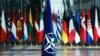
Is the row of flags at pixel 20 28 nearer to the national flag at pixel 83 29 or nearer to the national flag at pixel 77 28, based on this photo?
the national flag at pixel 77 28

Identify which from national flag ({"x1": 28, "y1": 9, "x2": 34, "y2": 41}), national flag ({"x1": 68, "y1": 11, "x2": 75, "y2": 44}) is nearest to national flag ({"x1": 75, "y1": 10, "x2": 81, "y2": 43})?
national flag ({"x1": 68, "y1": 11, "x2": 75, "y2": 44})

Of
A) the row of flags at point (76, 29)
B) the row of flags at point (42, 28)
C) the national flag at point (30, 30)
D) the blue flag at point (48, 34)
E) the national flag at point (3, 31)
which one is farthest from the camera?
the national flag at point (30, 30)

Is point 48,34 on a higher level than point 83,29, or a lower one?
higher

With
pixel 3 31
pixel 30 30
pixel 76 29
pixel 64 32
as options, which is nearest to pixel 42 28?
pixel 30 30

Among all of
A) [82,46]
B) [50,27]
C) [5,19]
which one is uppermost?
[50,27]

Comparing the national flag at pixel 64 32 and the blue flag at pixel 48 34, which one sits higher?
the blue flag at pixel 48 34

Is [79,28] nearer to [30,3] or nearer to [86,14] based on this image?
[86,14]

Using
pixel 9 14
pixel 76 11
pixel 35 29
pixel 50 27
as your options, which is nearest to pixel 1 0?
pixel 9 14

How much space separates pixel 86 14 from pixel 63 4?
6.25 feet

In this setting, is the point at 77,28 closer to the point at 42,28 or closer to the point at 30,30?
the point at 42,28

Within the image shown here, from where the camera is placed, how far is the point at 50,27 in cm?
884

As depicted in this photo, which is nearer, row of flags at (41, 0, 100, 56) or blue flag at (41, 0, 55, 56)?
blue flag at (41, 0, 55, 56)

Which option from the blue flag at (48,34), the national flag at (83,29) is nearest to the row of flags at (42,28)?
the national flag at (83,29)

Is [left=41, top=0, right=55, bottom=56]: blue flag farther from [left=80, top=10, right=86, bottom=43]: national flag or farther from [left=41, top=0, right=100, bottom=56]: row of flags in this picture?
[left=80, top=10, right=86, bottom=43]: national flag
